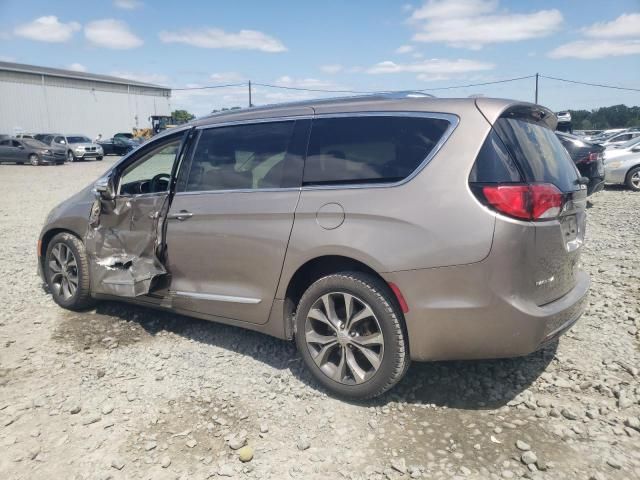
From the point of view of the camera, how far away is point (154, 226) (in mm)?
4191

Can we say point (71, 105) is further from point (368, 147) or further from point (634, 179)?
point (368, 147)

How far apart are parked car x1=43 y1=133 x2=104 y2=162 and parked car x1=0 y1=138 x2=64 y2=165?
2550 millimetres

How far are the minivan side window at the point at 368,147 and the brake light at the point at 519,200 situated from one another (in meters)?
0.46

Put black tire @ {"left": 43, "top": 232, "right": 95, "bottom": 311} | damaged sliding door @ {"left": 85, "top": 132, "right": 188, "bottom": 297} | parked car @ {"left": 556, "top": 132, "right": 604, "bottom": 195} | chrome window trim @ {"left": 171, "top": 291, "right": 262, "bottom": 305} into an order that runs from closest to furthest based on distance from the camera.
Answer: chrome window trim @ {"left": 171, "top": 291, "right": 262, "bottom": 305} → damaged sliding door @ {"left": 85, "top": 132, "right": 188, "bottom": 297} → black tire @ {"left": 43, "top": 232, "right": 95, "bottom": 311} → parked car @ {"left": 556, "top": 132, "right": 604, "bottom": 195}

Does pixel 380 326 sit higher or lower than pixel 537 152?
lower

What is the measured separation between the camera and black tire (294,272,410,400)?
295 cm

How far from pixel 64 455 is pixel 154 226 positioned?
6.33 feet

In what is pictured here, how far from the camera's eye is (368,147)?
10.3 feet

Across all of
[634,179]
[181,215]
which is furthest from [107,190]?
[634,179]

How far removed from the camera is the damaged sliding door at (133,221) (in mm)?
4160

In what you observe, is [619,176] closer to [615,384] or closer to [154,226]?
[615,384]

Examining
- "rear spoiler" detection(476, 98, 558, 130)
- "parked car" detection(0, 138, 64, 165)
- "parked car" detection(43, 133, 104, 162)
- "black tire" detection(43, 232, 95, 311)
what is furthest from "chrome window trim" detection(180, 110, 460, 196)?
"parked car" detection(43, 133, 104, 162)

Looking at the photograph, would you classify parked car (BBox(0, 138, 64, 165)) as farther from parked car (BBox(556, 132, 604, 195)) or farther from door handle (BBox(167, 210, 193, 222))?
door handle (BBox(167, 210, 193, 222))

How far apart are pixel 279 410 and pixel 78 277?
2664 mm
